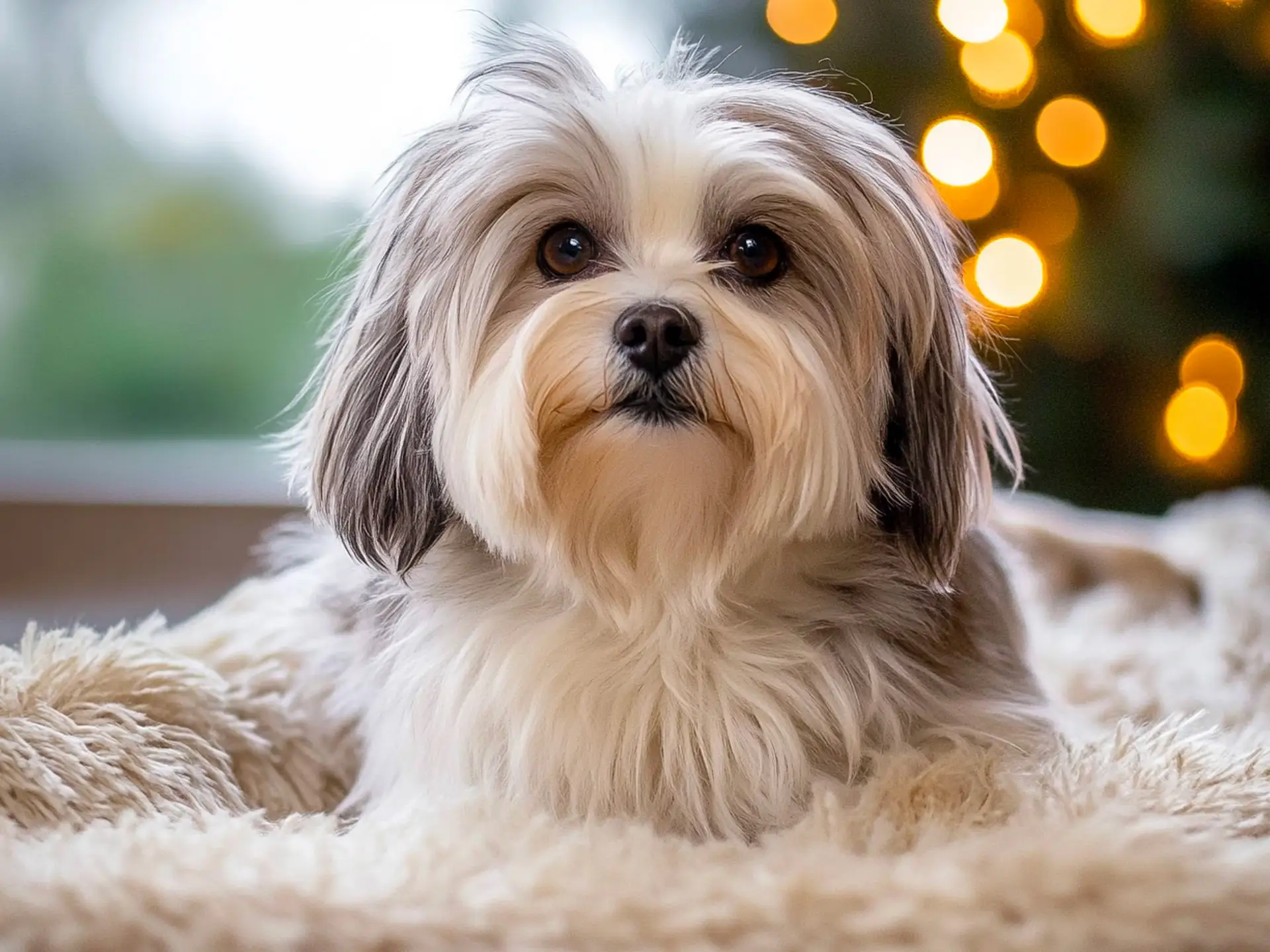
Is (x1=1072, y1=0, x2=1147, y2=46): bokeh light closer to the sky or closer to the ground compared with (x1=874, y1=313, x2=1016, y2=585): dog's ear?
closer to the sky

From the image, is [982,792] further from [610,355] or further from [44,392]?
[44,392]

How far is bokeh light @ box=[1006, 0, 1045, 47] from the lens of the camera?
2.25 meters

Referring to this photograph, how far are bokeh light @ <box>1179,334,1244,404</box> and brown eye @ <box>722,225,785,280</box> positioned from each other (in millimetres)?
1439

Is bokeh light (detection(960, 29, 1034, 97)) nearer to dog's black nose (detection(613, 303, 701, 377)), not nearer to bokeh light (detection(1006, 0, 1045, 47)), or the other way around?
bokeh light (detection(1006, 0, 1045, 47))

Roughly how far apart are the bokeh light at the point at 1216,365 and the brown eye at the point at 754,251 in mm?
1439

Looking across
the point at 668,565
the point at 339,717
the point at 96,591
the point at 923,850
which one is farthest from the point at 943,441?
the point at 96,591

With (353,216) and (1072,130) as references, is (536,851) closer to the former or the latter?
(1072,130)

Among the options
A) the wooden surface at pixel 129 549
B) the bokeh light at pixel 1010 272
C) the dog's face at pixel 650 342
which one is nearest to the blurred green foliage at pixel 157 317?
the wooden surface at pixel 129 549

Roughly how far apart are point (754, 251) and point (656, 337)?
0.20 metres

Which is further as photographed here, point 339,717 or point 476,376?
point 339,717

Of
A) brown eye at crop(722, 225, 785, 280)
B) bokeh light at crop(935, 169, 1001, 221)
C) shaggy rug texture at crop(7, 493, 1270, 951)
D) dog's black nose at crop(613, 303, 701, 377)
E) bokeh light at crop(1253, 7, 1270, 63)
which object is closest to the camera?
shaggy rug texture at crop(7, 493, 1270, 951)

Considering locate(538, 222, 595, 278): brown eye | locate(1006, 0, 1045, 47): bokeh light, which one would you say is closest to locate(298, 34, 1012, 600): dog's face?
locate(538, 222, 595, 278): brown eye

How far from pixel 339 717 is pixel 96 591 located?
1.61 m

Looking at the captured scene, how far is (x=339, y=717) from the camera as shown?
5.24 feet
